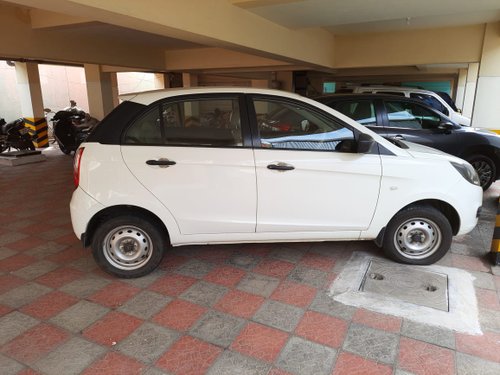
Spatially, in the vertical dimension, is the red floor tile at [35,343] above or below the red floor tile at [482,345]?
above

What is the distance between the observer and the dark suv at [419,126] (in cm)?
563

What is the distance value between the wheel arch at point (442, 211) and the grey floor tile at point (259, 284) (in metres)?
1.06

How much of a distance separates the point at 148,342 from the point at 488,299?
2644mm

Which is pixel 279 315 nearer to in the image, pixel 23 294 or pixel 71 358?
pixel 71 358

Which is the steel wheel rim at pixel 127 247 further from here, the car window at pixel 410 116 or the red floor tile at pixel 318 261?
the car window at pixel 410 116

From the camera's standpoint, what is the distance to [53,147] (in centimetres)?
1212

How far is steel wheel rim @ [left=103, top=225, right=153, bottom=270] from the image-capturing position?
3.29m

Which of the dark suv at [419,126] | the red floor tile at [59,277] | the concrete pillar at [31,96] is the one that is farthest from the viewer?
the concrete pillar at [31,96]

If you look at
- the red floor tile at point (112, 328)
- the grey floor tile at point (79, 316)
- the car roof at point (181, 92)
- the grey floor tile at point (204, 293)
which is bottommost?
the red floor tile at point (112, 328)

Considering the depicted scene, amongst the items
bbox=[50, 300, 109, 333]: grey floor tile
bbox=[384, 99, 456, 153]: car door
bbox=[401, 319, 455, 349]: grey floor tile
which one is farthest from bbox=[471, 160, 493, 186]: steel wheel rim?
bbox=[50, 300, 109, 333]: grey floor tile

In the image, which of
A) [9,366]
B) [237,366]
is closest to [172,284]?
[237,366]

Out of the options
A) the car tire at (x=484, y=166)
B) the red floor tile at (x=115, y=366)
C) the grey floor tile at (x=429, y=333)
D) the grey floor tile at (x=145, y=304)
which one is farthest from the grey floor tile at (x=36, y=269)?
the car tire at (x=484, y=166)

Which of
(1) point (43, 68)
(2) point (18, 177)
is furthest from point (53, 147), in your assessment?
(1) point (43, 68)

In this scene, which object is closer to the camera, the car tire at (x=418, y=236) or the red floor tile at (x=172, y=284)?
the red floor tile at (x=172, y=284)
